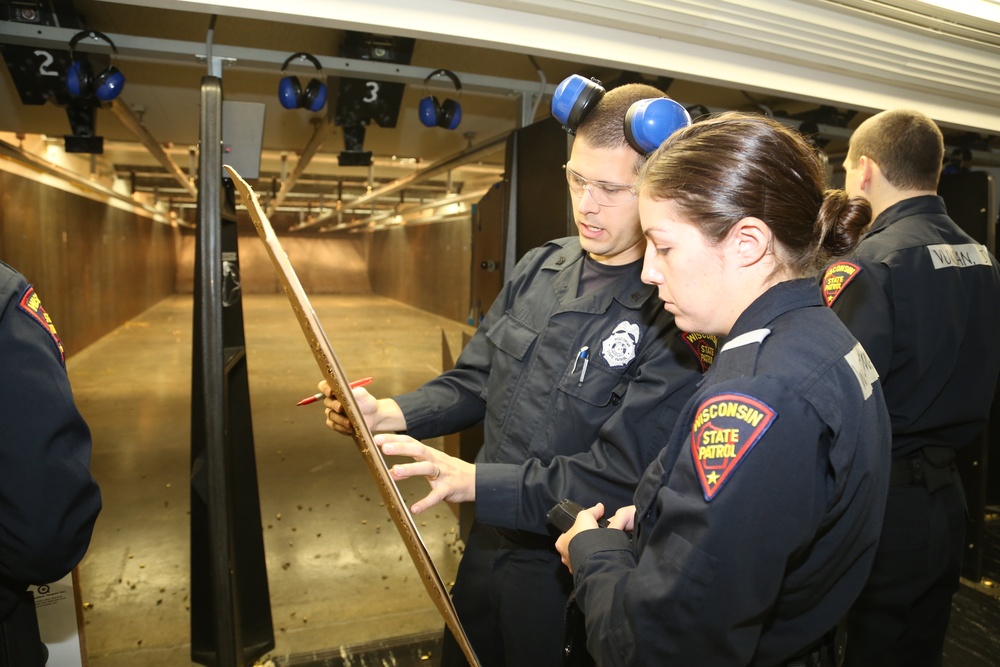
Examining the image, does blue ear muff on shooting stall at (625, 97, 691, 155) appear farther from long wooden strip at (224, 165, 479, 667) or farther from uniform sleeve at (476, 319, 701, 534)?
long wooden strip at (224, 165, 479, 667)

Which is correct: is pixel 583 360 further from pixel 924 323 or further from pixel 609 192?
pixel 924 323

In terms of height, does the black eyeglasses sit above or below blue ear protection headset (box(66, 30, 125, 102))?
below

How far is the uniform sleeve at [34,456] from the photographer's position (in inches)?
38.9

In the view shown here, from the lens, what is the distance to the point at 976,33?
5.76 ft

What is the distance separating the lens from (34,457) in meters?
1.00

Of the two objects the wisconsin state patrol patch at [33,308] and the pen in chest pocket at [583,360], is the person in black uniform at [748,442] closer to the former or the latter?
the pen in chest pocket at [583,360]

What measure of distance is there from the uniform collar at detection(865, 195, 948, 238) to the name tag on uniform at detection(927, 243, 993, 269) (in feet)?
0.41

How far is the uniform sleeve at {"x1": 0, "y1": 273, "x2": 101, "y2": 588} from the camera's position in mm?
989

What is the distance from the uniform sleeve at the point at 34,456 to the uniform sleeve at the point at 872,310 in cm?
179

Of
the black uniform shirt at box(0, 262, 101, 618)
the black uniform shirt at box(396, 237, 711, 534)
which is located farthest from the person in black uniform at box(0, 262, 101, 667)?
the black uniform shirt at box(396, 237, 711, 534)

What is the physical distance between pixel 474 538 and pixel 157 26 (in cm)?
294

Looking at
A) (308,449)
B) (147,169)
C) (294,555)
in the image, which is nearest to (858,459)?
(294,555)

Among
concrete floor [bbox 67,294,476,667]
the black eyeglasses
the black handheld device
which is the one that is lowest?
concrete floor [bbox 67,294,476,667]

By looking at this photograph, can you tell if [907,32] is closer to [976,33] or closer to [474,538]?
[976,33]
